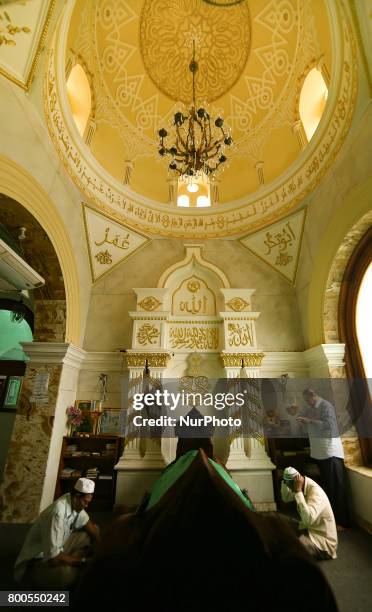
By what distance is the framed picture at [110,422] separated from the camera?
5.63 metres

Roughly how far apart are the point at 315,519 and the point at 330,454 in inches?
53.9

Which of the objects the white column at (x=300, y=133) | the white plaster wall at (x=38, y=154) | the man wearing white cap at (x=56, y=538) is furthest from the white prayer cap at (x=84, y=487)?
the white column at (x=300, y=133)

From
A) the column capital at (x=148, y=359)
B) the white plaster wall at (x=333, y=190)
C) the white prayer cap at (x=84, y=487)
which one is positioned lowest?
the white prayer cap at (x=84, y=487)

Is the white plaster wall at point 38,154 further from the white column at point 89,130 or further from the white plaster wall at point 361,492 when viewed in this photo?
the white plaster wall at point 361,492

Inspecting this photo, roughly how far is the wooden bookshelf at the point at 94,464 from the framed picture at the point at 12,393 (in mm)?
1842

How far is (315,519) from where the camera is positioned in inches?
127

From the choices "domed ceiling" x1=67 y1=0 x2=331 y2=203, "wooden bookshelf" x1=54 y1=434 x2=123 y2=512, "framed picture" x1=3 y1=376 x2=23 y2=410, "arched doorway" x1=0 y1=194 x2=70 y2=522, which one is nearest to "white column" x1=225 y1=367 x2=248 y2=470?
"wooden bookshelf" x1=54 y1=434 x2=123 y2=512

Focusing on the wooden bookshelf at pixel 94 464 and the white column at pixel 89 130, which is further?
the white column at pixel 89 130

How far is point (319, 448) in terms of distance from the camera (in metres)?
4.44

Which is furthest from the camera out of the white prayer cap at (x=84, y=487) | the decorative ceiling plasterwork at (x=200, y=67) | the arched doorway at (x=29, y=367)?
the decorative ceiling plasterwork at (x=200, y=67)

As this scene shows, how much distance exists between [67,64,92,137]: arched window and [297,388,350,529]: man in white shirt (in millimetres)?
7550

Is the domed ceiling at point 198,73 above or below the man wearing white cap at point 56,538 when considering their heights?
above

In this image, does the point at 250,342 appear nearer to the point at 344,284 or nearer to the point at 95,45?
the point at 344,284

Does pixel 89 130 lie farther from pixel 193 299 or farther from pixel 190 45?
pixel 193 299
